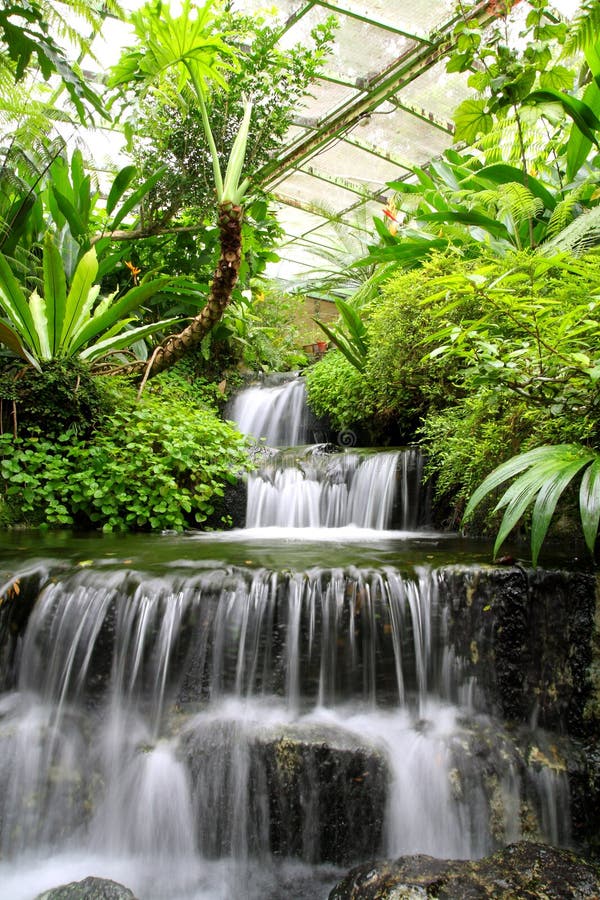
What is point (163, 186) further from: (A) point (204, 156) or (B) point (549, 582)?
(B) point (549, 582)

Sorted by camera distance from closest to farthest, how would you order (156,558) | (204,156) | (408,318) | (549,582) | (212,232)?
(549,582), (156,558), (408,318), (204,156), (212,232)

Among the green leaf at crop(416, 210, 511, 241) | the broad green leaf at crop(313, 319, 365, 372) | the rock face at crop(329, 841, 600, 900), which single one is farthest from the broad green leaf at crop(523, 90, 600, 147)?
the rock face at crop(329, 841, 600, 900)

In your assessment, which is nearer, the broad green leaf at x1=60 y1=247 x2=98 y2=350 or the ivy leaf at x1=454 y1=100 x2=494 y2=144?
the ivy leaf at x1=454 y1=100 x2=494 y2=144

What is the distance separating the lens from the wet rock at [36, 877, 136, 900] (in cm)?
207

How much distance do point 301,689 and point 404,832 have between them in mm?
679

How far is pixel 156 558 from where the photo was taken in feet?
11.2

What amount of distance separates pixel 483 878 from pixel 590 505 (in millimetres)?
1360

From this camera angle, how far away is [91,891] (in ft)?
6.86

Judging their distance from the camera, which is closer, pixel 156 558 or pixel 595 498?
pixel 595 498

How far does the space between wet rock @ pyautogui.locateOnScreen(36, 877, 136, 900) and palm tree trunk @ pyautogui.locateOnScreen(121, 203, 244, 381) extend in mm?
3915

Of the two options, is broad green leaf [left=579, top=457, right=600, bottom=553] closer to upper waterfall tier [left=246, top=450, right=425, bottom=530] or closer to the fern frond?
the fern frond

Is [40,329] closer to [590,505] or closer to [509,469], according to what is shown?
[509,469]

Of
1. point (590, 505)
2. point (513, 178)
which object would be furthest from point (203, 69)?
point (590, 505)

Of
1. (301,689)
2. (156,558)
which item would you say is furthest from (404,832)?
(156,558)
